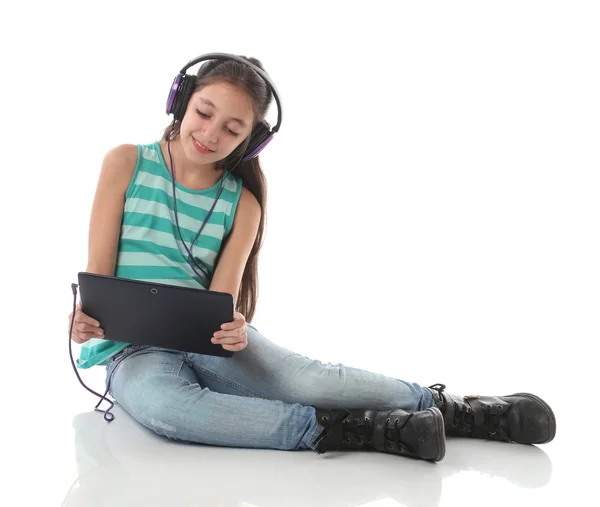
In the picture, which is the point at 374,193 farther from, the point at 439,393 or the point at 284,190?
the point at 439,393

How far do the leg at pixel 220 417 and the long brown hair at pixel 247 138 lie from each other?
0.44 m

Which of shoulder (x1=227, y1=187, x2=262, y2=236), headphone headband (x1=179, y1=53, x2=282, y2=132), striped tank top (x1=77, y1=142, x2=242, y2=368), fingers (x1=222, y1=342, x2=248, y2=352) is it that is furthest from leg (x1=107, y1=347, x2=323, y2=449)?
headphone headband (x1=179, y1=53, x2=282, y2=132)

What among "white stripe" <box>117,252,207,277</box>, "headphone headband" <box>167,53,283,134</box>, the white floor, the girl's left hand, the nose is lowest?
the white floor

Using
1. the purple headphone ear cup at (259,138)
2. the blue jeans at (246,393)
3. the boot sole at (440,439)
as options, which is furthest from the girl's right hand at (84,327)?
the boot sole at (440,439)

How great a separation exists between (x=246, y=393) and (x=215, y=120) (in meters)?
0.65

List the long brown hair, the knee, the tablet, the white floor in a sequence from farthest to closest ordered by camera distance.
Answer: the long brown hair, the knee, the tablet, the white floor

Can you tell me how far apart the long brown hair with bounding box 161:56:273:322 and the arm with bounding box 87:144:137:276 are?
0.53 feet

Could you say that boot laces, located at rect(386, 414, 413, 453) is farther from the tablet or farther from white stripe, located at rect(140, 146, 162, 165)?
white stripe, located at rect(140, 146, 162, 165)

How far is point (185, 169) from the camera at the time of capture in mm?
1815

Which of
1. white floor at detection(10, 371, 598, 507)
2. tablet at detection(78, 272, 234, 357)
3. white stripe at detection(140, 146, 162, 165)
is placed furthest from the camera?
white stripe at detection(140, 146, 162, 165)

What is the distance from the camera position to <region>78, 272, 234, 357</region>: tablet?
1.42 metres

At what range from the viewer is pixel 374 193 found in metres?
2.91

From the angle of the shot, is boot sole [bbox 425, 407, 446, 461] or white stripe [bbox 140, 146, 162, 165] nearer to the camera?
boot sole [bbox 425, 407, 446, 461]

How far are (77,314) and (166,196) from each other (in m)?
0.41
